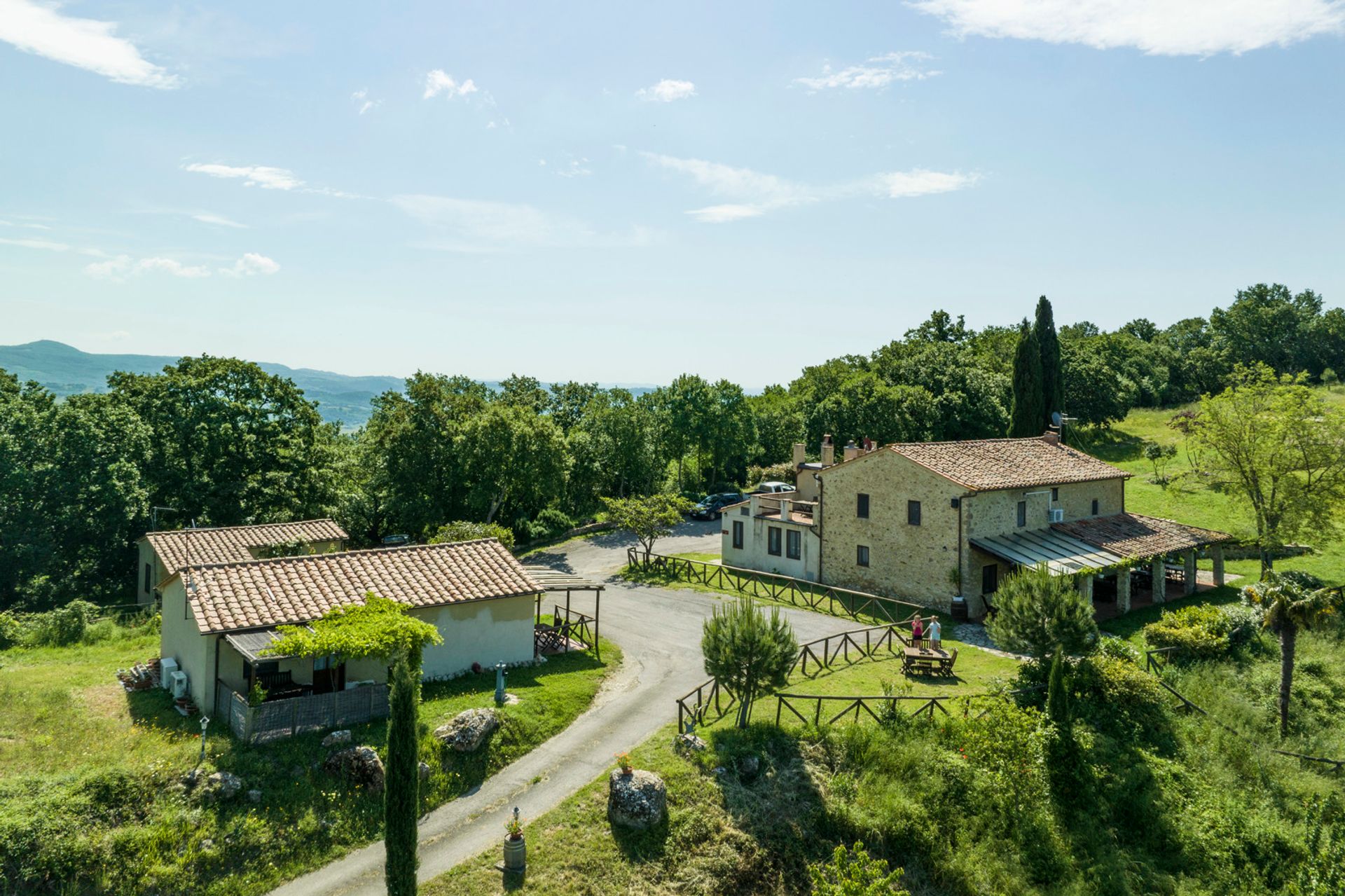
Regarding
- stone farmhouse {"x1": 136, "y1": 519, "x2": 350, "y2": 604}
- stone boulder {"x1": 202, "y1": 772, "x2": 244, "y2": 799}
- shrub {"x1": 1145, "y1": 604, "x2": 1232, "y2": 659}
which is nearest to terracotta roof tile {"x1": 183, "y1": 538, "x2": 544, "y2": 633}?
stone boulder {"x1": 202, "y1": 772, "x2": 244, "y2": 799}

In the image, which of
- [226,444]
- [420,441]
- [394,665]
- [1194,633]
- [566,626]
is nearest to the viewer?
[394,665]

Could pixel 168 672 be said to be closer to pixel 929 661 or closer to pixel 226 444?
pixel 929 661

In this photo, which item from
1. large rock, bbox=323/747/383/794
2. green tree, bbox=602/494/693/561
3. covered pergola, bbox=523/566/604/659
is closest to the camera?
large rock, bbox=323/747/383/794

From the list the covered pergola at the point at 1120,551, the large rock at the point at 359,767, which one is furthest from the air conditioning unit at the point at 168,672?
the covered pergola at the point at 1120,551

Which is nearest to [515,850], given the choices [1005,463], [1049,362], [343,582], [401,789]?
[401,789]

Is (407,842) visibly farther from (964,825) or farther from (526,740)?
(964,825)

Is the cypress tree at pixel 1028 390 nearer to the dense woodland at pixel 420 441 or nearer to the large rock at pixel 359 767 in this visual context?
the dense woodland at pixel 420 441

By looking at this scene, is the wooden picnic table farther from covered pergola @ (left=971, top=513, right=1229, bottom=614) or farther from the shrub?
the shrub
